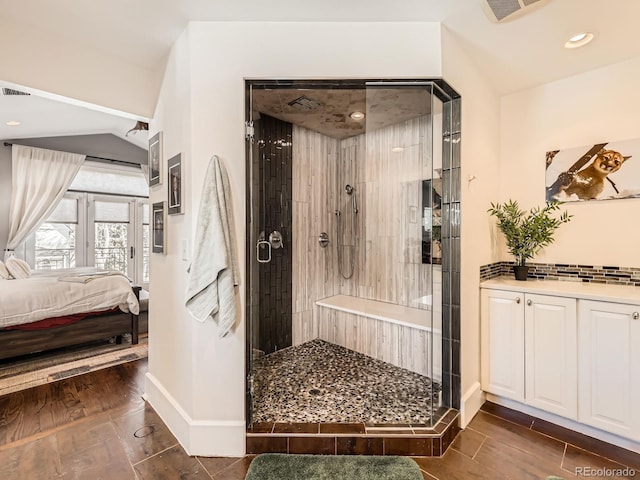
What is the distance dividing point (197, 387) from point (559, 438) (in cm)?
223

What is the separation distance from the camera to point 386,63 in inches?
70.1

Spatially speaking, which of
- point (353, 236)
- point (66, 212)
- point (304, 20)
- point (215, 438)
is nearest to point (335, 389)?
point (215, 438)

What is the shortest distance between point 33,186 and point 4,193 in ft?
1.14

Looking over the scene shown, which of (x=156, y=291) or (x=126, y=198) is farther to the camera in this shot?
(x=126, y=198)

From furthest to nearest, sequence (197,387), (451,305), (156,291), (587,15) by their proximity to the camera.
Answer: (156,291) < (451,305) < (197,387) < (587,15)

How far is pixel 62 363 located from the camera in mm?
3053

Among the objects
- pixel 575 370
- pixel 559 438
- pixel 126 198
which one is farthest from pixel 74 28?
pixel 126 198

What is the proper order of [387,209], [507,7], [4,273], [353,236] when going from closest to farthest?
[507,7], [387,209], [353,236], [4,273]

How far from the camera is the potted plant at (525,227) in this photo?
233cm

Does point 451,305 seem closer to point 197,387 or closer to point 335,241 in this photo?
point 335,241

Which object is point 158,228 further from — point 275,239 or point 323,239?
point 323,239

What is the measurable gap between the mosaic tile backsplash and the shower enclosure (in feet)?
2.05

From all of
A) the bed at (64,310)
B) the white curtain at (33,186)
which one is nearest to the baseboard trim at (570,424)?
the bed at (64,310)

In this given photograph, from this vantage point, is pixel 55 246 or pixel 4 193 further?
pixel 55 246
